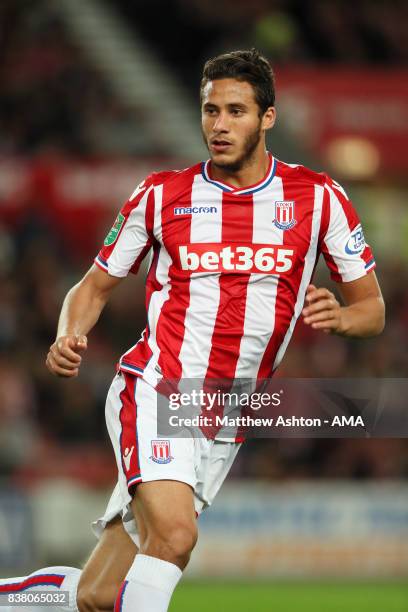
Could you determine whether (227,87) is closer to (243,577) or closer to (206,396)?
(206,396)

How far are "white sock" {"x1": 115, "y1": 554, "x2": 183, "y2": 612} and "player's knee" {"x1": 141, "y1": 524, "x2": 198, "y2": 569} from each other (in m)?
0.02

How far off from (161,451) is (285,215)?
3.27ft

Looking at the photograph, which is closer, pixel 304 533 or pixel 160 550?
pixel 160 550

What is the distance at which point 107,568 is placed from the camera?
4762 mm

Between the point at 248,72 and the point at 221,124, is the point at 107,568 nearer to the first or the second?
the point at 221,124

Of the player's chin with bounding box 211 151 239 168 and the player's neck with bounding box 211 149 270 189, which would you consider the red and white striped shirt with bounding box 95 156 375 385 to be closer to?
the player's neck with bounding box 211 149 270 189

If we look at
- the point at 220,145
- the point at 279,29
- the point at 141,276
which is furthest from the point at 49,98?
the point at 220,145

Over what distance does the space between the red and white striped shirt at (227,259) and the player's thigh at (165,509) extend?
43 centimetres

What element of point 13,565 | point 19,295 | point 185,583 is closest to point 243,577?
point 185,583

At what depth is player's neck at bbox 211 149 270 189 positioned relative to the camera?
487 centimetres

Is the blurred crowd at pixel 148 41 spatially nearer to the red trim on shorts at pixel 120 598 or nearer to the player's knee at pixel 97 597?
the player's knee at pixel 97 597

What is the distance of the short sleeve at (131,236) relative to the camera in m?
4.85

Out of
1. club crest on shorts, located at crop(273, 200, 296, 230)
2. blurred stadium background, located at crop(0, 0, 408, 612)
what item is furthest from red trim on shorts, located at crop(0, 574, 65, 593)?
blurred stadium background, located at crop(0, 0, 408, 612)

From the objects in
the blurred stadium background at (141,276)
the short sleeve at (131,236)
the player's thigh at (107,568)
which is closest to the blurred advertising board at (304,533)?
the blurred stadium background at (141,276)
